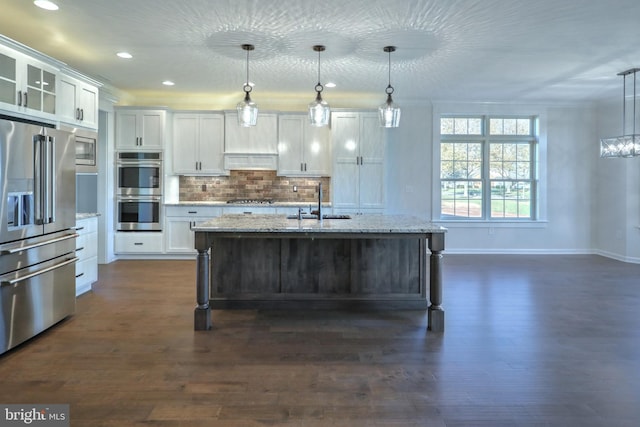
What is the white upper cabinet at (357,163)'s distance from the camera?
692 centimetres

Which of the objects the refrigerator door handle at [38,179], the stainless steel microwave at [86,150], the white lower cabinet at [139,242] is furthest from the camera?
the white lower cabinet at [139,242]

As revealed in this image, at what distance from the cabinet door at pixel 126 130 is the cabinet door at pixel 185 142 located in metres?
0.60

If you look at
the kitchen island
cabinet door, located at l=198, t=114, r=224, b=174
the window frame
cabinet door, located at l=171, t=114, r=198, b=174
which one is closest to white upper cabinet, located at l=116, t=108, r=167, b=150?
cabinet door, located at l=171, t=114, r=198, b=174

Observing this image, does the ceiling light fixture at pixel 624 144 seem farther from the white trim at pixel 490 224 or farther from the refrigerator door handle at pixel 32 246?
the refrigerator door handle at pixel 32 246

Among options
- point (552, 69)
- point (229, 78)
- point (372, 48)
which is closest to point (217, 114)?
point (229, 78)

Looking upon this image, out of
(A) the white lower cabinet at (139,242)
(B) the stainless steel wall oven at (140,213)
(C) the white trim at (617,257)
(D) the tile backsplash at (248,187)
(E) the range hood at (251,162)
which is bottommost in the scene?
(C) the white trim at (617,257)

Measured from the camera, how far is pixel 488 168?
761 cm

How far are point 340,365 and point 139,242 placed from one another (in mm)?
5053

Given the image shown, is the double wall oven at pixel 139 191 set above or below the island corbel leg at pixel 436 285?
above

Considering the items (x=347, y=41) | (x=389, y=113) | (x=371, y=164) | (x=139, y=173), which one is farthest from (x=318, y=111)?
(x=139, y=173)

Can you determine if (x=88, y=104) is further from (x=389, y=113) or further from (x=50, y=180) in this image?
(x=389, y=113)

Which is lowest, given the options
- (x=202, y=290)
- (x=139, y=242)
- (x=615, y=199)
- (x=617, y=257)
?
(x=617, y=257)

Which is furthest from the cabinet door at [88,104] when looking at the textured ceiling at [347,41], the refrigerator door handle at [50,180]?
the refrigerator door handle at [50,180]

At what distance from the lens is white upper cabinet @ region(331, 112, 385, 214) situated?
6918 mm
